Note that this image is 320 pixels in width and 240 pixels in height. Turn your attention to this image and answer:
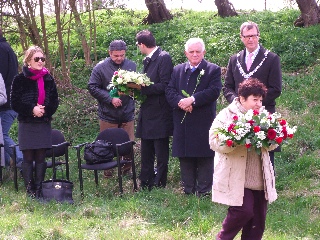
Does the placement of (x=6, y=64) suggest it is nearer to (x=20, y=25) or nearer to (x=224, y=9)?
(x=20, y=25)

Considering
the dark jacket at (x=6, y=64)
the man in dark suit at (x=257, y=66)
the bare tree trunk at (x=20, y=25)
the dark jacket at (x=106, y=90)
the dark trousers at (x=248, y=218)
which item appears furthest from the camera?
the bare tree trunk at (x=20, y=25)

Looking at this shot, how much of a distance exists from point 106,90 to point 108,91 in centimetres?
5

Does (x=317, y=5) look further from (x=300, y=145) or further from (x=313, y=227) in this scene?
(x=313, y=227)

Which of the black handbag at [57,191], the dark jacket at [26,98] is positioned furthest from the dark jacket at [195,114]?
the dark jacket at [26,98]

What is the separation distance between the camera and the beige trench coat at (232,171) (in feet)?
17.6

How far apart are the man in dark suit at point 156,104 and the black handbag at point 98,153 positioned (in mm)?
489

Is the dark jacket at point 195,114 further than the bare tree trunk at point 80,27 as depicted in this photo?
No

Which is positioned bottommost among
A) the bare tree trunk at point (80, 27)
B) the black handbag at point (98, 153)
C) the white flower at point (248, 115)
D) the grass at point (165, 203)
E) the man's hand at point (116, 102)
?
the grass at point (165, 203)

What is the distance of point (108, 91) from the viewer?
28.6 ft

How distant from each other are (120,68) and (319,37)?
701 cm

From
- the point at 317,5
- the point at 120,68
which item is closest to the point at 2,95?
the point at 120,68

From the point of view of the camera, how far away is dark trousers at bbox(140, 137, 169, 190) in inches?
321

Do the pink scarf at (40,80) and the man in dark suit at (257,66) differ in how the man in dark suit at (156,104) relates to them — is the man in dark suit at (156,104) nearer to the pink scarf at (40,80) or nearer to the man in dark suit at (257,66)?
the man in dark suit at (257,66)

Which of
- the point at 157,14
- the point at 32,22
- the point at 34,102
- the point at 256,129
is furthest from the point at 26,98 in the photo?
the point at 157,14
